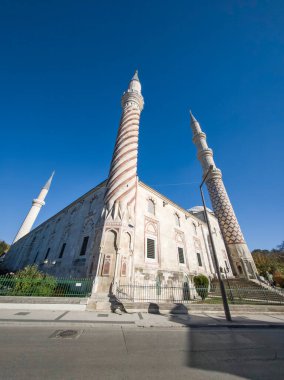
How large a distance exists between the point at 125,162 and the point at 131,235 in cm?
647

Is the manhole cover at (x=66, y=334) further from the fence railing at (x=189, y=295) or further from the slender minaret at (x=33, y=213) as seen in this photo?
the slender minaret at (x=33, y=213)

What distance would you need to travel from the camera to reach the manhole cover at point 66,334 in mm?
4843

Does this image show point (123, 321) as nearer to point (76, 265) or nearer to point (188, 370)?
point (188, 370)

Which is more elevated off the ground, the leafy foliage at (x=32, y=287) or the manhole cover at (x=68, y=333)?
the leafy foliage at (x=32, y=287)

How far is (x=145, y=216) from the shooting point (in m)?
16.5

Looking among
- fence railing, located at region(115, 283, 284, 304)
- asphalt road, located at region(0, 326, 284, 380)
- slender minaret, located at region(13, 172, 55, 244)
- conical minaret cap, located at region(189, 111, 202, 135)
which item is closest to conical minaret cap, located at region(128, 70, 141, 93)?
conical minaret cap, located at region(189, 111, 202, 135)

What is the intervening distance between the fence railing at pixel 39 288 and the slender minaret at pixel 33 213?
3491cm

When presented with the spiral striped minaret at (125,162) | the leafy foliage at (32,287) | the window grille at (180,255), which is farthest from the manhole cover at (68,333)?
the window grille at (180,255)

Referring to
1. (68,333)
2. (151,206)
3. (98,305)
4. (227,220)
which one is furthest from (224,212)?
(68,333)

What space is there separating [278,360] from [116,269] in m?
8.69

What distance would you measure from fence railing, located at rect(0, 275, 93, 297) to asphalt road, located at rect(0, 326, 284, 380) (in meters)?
3.98

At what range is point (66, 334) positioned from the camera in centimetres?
504

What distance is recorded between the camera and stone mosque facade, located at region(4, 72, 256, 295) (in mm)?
11984

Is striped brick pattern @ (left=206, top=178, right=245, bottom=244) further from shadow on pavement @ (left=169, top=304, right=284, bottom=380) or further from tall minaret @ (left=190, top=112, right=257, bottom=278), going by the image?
shadow on pavement @ (left=169, top=304, right=284, bottom=380)
